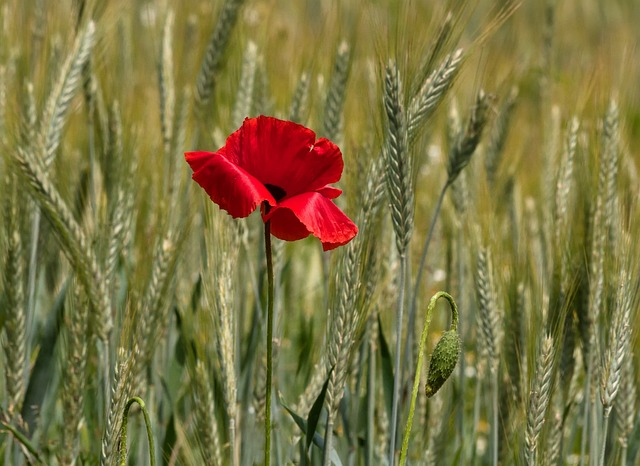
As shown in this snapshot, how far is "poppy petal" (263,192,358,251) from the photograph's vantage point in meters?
1.12

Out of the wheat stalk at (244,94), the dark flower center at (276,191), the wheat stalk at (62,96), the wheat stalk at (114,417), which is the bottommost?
the wheat stalk at (114,417)

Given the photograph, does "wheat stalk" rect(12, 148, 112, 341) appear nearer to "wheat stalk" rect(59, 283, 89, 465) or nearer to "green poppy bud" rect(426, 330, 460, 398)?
"wheat stalk" rect(59, 283, 89, 465)

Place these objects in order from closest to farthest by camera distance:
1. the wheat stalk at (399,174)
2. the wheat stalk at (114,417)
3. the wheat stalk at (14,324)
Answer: the wheat stalk at (114,417) < the wheat stalk at (399,174) < the wheat stalk at (14,324)

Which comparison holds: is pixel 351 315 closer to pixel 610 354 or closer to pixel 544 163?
pixel 610 354

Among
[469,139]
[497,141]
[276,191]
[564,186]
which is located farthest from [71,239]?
[497,141]

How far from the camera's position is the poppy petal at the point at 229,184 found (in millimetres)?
1121

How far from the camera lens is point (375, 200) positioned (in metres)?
1.50

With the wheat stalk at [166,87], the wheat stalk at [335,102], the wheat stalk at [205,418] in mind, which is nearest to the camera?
the wheat stalk at [205,418]

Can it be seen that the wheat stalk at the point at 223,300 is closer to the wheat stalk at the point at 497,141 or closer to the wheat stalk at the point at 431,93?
the wheat stalk at the point at 431,93

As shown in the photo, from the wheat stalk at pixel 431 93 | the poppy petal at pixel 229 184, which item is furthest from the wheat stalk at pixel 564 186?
the poppy petal at pixel 229 184

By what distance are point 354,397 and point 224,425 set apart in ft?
0.78

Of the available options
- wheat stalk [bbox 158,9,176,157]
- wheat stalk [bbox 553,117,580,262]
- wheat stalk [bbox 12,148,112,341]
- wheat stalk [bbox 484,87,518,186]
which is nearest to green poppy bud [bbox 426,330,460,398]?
wheat stalk [bbox 553,117,580,262]

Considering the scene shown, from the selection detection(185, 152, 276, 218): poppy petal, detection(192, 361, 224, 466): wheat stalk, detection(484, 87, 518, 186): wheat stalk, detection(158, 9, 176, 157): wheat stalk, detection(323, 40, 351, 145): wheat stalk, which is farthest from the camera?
detection(484, 87, 518, 186): wheat stalk

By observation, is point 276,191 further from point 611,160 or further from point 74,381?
point 611,160
